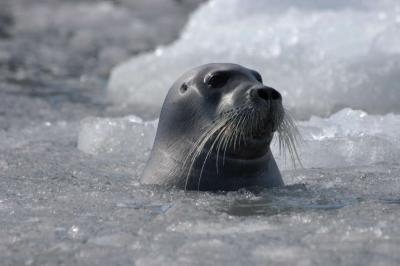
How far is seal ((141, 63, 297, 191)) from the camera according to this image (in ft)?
13.0

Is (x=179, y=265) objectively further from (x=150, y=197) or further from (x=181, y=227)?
(x=150, y=197)

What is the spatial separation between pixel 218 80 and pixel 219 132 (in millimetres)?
320

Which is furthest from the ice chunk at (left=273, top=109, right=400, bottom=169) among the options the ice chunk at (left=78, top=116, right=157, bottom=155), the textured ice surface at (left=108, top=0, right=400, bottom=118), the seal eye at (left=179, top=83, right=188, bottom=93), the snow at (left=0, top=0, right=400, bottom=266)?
the textured ice surface at (left=108, top=0, right=400, bottom=118)

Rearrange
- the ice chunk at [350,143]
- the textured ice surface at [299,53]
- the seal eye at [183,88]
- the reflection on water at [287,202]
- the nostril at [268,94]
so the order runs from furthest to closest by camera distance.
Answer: the textured ice surface at [299,53] < the ice chunk at [350,143] < the seal eye at [183,88] < the nostril at [268,94] < the reflection on water at [287,202]

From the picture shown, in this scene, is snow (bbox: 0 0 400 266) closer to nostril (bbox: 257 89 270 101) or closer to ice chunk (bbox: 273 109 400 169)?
ice chunk (bbox: 273 109 400 169)

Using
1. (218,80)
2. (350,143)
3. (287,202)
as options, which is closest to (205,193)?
(287,202)

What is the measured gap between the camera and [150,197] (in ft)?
12.9

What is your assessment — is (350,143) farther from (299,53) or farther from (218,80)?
(299,53)

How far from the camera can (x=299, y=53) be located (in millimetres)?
8078

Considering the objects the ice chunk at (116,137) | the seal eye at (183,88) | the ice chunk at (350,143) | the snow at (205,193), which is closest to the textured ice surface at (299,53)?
the snow at (205,193)

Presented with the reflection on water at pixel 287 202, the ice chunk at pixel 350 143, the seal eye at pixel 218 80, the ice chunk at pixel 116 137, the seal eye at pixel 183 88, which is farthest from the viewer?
the ice chunk at pixel 116 137

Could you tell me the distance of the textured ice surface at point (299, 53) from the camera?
746cm

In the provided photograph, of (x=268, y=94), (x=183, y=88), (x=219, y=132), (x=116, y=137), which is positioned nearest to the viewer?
(x=268, y=94)

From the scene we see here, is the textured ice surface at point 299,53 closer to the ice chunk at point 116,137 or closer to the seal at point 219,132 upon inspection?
the ice chunk at point 116,137
